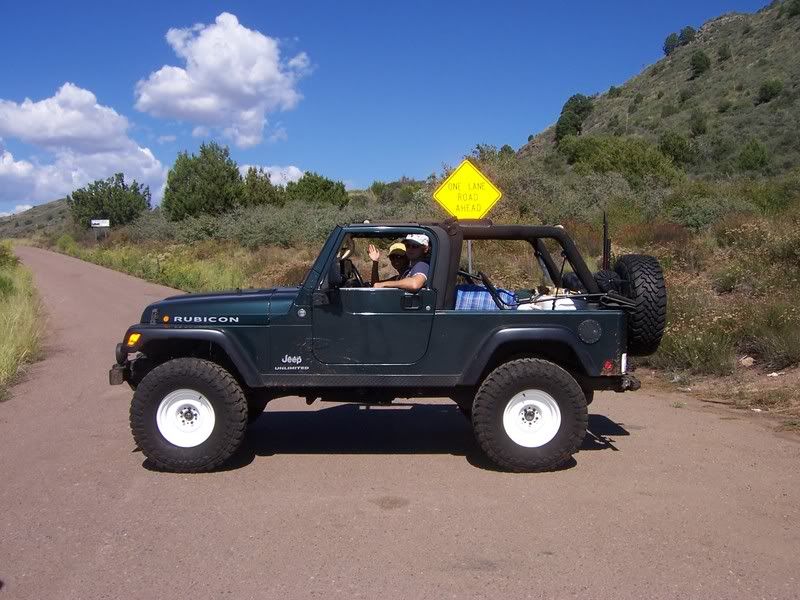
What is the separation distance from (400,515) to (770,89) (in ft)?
146

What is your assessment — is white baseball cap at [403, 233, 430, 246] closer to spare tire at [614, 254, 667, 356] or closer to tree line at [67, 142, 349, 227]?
spare tire at [614, 254, 667, 356]

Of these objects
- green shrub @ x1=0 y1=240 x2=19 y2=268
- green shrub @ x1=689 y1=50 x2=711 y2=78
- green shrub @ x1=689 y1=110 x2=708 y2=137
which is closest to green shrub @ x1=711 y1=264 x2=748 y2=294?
green shrub @ x1=0 y1=240 x2=19 y2=268

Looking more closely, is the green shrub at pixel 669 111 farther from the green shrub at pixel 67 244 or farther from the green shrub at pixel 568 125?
the green shrub at pixel 67 244

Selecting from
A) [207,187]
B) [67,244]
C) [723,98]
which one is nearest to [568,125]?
[723,98]

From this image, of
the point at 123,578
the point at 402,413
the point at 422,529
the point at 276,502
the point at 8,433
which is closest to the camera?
the point at 123,578

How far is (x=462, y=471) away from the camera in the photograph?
640cm

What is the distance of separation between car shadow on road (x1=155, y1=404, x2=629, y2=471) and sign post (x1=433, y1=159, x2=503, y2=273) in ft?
15.9

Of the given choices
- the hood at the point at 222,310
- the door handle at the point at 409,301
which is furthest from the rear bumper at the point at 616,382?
the hood at the point at 222,310

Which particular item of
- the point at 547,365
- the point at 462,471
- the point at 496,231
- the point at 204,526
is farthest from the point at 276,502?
the point at 496,231

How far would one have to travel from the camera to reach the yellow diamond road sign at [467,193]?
13.1 metres

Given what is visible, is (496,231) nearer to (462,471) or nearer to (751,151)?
(462,471)

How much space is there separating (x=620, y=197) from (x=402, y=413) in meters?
16.1

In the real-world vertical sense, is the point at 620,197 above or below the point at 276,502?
above

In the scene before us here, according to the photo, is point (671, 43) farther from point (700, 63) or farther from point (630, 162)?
point (630, 162)
